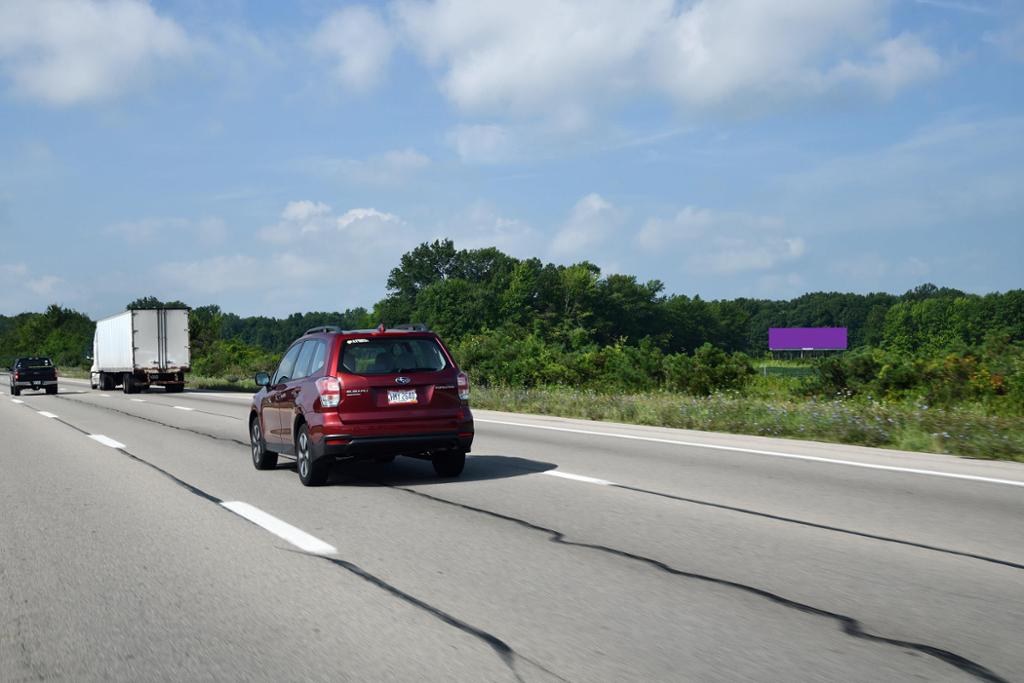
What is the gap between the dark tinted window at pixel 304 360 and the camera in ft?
38.0

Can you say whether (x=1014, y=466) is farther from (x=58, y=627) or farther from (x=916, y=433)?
(x=58, y=627)

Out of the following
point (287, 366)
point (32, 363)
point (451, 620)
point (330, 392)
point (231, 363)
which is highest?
point (231, 363)

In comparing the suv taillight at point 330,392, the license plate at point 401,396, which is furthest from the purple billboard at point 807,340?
the suv taillight at point 330,392

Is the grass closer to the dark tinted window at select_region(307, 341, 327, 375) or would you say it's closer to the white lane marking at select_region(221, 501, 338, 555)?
the dark tinted window at select_region(307, 341, 327, 375)

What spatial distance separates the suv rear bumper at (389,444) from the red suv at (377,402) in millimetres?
10

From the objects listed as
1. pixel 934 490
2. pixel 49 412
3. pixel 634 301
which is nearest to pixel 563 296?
pixel 634 301

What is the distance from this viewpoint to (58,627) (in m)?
5.12

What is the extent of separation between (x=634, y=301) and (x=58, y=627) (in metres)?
121

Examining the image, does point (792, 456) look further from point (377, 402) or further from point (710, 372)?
point (710, 372)

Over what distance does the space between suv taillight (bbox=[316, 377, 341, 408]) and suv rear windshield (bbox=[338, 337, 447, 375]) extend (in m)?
0.17

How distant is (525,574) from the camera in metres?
6.23

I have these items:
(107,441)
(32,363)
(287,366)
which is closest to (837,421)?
(287,366)

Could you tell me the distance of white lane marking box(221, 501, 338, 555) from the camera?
720 centimetres

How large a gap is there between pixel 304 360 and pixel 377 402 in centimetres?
155
